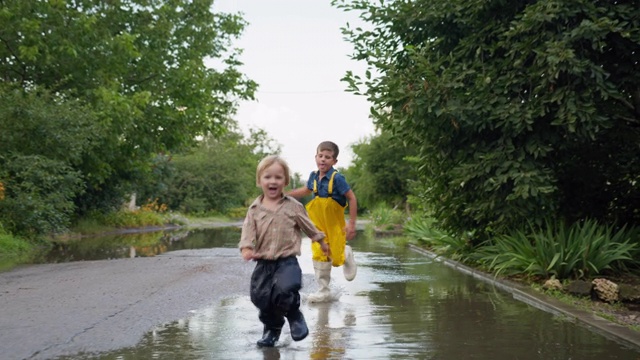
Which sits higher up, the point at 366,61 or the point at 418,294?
the point at 366,61

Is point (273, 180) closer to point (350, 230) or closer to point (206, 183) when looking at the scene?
point (350, 230)

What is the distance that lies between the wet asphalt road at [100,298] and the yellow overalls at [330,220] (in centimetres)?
161

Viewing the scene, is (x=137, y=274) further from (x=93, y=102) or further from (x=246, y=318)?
(x=93, y=102)

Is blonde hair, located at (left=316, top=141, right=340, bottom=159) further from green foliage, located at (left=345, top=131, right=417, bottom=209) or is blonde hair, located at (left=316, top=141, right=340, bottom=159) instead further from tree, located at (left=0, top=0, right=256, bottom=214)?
green foliage, located at (left=345, top=131, right=417, bottom=209)

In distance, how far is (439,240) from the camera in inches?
684

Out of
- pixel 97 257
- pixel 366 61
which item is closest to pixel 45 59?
pixel 97 257

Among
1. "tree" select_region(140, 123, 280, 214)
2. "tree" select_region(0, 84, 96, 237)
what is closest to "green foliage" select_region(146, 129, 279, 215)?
"tree" select_region(140, 123, 280, 214)

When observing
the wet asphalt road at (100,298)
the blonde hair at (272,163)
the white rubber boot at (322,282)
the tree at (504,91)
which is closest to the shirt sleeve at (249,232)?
the blonde hair at (272,163)

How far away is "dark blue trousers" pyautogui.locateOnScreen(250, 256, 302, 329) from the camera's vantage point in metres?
6.40

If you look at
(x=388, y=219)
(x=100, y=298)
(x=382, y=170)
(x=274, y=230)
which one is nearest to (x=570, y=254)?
(x=274, y=230)

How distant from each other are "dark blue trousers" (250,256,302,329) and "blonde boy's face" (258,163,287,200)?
58cm

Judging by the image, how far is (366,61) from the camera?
12328 mm

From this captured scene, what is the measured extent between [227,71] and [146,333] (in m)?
26.0

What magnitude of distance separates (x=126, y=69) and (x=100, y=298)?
1869cm
